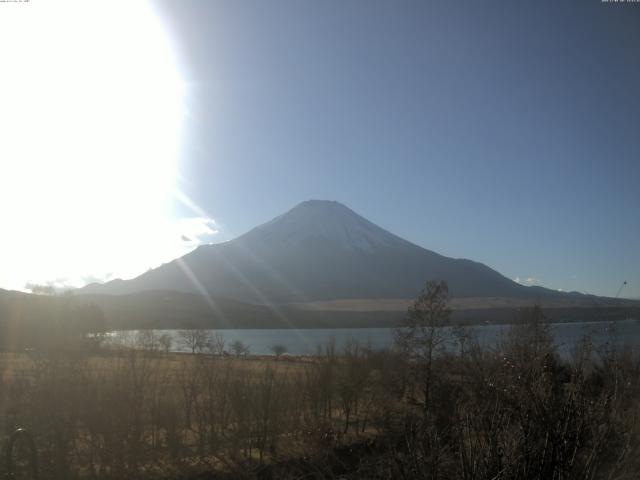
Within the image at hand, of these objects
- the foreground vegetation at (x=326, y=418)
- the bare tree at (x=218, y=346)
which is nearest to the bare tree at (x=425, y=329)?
the foreground vegetation at (x=326, y=418)

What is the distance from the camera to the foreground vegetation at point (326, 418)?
3.61 meters

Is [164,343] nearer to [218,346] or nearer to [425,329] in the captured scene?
[425,329]

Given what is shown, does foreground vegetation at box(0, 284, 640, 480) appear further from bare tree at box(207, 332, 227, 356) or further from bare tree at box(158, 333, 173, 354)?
bare tree at box(158, 333, 173, 354)

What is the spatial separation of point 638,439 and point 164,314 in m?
128

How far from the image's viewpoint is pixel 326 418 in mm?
16375

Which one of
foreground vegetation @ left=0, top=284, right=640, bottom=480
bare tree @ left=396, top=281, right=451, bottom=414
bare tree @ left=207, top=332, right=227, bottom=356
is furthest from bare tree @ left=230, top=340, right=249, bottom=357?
foreground vegetation @ left=0, top=284, right=640, bottom=480

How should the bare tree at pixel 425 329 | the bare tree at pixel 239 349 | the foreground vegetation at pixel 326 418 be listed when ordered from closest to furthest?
the foreground vegetation at pixel 326 418
the bare tree at pixel 425 329
the bare tree at pixel 239 349

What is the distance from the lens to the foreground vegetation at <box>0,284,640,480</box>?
3.61 metres

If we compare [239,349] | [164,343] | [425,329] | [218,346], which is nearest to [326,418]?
[218,346]

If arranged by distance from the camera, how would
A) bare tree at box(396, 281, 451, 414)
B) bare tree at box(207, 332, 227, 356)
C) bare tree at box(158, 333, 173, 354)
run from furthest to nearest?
bare tree at box(158, 333, 173, 354)
bare tree at box(396, 281, 451, 414)
bare tree at box(207, 332, 227, 356)

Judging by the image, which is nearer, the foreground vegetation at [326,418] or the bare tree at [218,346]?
the foreground vegetation at [326,418]

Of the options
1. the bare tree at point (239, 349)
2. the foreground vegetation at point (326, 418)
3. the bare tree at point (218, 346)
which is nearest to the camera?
the foreground vegetation at point (326, 418)

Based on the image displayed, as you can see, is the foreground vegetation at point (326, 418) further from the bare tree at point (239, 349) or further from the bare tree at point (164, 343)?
the bare tree at point (164, 343)

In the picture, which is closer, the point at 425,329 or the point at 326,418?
the point at 326,418
